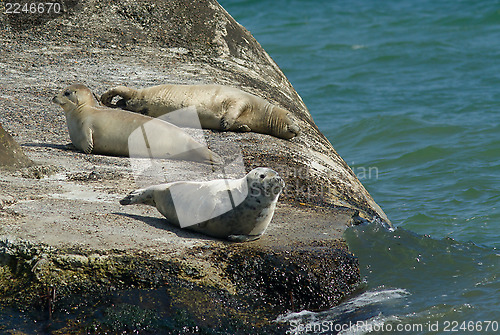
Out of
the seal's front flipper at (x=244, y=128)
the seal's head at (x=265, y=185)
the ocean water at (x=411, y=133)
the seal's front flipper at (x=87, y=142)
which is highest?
the seal's head at (x=265, y=185)

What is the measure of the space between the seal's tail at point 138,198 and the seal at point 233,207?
0.24 m

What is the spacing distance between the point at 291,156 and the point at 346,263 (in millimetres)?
2089

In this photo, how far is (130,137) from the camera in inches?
258

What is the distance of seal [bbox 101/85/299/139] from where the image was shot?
7.59 meters

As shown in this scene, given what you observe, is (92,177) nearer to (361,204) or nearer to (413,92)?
(361,204)

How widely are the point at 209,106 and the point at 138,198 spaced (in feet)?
8.25

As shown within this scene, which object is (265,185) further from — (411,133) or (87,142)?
(411,133)

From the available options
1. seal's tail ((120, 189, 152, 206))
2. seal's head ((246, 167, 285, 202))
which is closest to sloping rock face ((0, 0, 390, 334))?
seal's tail ((120, 189, 152, 206))

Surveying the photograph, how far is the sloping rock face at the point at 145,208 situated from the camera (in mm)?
4359

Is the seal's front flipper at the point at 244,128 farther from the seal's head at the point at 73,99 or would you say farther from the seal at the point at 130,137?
the seal's head at the point at 73,99

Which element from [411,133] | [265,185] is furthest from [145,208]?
[411,133]

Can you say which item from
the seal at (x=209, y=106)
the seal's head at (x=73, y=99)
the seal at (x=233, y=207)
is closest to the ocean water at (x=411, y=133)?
the seal at (x=233, y=207)

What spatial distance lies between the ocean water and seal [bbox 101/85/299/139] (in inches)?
75.7

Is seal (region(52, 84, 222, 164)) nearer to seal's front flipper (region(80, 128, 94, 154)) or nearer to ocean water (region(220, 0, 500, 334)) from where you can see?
seal's front flipper (region(80, 128, 94, 154))
